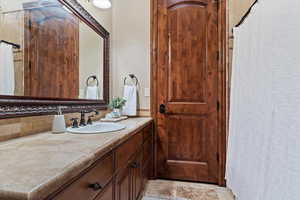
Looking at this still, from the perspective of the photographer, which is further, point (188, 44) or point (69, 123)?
point (188, 44)

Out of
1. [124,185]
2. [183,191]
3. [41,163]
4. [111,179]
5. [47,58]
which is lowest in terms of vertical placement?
[183,191]

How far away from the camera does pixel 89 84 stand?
190cm

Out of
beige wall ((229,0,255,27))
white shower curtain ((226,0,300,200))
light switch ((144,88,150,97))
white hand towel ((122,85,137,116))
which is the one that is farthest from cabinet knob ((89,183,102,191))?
beige wall ((229,0,255,27))

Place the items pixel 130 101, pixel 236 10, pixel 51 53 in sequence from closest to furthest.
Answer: pixel 51 53, pixel 236 10, pixel 130 101

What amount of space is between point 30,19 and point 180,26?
1.66 meters

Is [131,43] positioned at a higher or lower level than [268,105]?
higher

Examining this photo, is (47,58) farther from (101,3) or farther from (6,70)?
(101,3)

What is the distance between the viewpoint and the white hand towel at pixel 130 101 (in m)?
2.35

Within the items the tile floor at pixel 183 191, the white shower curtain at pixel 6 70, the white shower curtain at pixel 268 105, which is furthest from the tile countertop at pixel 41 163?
the tile floor at pixel 183 191

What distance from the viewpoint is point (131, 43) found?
2.47 metres

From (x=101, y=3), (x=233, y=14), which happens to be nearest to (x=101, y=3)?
(x=101, y=3)

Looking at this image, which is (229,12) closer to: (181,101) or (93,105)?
(181,101)

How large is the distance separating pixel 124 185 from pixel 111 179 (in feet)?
0.90

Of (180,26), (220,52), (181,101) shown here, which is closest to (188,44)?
(180,26)
